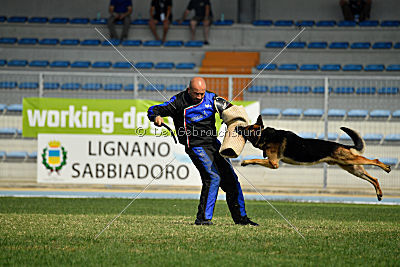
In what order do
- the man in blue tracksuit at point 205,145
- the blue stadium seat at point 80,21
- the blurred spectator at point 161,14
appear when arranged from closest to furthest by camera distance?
the man in blue tracksuit at point 205,145 → the blurred spectator at point 161,14 → the blue stadium seat at point 80,21

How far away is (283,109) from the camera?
58.0 feet

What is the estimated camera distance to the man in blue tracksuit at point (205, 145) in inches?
345

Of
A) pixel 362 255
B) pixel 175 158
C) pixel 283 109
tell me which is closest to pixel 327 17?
pixel 283 109

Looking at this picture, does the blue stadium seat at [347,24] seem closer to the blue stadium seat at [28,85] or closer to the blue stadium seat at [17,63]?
the blue stadium seat at [17,63]

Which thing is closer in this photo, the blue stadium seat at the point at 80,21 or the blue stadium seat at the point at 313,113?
the blue stadium seat at the point at 313,113

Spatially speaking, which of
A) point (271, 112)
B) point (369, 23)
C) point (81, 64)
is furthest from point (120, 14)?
point (369, 23)

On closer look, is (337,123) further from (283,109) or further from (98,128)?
(98,128)

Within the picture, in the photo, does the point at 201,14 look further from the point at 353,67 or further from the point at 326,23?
the point at 353,67

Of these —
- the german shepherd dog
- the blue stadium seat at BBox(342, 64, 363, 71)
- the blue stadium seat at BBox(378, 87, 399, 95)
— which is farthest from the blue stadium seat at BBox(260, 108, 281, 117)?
the german shepherd dog

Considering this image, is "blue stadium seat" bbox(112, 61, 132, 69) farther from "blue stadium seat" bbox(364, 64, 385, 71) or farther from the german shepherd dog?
the german shepherd dog

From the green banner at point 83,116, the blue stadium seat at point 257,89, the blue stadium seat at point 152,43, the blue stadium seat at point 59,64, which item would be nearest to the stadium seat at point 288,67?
the blue stadium seat at point 257,89

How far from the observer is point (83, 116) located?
15719 millimetres

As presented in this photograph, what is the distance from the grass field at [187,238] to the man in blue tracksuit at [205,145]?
1.10 ft

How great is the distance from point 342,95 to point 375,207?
4.49 metres
